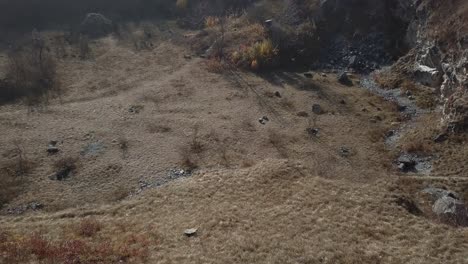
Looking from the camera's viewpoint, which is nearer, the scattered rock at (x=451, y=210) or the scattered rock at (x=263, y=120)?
the scattered rock at (x=451, y=210)

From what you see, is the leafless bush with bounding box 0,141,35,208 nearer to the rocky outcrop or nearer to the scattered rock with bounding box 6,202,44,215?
the scattered rock with bounding box 6,202,44,215

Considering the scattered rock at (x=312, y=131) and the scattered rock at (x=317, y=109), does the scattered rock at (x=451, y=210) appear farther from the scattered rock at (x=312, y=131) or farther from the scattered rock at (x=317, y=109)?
the scattered rock at (x=317, y=109)

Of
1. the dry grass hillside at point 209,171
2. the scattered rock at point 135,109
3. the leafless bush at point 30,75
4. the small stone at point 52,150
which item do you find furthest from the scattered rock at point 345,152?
the leafless bush at point 30,75

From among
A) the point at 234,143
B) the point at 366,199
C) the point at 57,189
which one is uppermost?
the point at 366,199

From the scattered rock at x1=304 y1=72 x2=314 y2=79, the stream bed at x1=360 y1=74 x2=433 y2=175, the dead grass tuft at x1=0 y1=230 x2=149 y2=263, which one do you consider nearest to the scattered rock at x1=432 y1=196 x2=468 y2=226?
the stream bed at x1=360 y1=74 x2=433 y2=175

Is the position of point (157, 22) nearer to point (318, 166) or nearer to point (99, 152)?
point (99, 152)

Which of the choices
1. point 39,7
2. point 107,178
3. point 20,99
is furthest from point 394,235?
point 39,7
